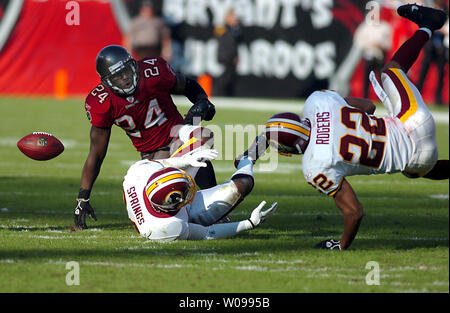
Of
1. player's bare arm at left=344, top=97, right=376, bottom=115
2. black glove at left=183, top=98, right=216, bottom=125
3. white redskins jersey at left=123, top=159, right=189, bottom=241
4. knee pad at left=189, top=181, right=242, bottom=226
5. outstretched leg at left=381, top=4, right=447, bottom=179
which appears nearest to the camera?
outstretched leg at left=381, top=4, right=447, bottom=179

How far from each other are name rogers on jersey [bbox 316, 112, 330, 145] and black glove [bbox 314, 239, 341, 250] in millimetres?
712

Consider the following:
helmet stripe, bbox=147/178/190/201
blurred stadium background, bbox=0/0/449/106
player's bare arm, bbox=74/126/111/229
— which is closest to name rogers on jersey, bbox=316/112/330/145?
helmet stripe, bbox=147/178/190/201

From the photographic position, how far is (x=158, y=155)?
693 cm

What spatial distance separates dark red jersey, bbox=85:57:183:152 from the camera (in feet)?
21.5

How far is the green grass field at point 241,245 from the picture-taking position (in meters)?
4.75

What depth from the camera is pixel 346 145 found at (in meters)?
5.51

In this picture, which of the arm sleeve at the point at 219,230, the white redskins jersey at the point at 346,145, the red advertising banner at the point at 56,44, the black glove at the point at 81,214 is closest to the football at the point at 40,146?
the black glove at the point at 81,214

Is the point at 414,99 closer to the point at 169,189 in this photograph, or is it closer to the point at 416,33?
the point at 416,33

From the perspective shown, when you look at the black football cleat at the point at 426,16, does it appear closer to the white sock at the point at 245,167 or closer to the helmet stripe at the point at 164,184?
the white sock at the point at 245,167

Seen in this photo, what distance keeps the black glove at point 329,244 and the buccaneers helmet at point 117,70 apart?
1.92 meters

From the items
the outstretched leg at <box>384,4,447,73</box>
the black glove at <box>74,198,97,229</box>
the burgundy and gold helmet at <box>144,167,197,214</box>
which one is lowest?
the black glove at <box>74,198,97,229</box>

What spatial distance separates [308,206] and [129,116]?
2.09 metres

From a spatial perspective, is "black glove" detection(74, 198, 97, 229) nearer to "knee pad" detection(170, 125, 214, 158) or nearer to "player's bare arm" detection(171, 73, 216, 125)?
"knee pad" detection(170, 125, 214, 158)

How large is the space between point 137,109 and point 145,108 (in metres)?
0.10
